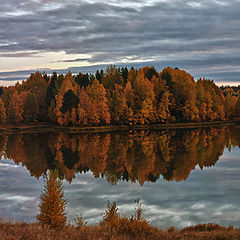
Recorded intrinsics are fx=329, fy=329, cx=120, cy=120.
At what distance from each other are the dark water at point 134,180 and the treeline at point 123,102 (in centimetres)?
3533

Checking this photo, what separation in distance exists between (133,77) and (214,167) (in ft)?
251

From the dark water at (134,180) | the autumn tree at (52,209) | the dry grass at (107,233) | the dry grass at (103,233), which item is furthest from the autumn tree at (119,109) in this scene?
the dry grass at (103,233)

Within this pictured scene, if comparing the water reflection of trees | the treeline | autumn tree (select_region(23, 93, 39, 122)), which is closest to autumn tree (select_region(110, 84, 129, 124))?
the treeline

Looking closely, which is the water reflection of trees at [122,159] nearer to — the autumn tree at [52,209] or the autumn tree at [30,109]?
the autumn tree at [52,209]

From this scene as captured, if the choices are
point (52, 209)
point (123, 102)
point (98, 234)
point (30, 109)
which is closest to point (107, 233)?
point (98, 234)

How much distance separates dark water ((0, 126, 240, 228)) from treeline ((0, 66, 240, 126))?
35.3 m

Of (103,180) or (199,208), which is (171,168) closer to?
(103,180)

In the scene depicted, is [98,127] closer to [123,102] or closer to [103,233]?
[123,102]

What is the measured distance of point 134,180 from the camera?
26891 mm

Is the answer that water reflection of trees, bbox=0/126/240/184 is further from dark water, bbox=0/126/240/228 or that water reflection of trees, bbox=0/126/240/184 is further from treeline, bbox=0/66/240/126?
treeline, bbox=0/66/240/126

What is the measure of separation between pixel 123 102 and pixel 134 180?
59.2 metres

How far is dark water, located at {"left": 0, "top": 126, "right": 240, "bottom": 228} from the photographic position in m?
18.7

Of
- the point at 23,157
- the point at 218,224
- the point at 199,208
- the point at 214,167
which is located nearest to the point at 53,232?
the point at 218,224

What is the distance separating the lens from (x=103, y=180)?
27469 millimetres
